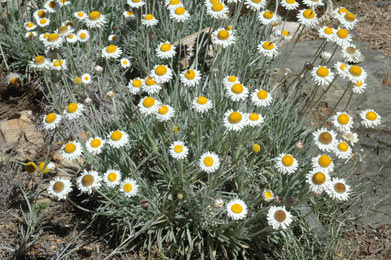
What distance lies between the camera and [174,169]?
323 cm

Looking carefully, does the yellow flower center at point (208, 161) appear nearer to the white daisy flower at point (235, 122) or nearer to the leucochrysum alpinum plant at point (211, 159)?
the leucochrysum alpinum plant at point (211, 159)

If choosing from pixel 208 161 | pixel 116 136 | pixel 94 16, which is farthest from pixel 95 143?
pixel 94 16

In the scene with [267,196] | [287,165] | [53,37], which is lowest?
[267,196]

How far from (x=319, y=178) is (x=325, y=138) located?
1.08 ft

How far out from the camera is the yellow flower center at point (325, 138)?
268 centimetres

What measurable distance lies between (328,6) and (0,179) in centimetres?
552

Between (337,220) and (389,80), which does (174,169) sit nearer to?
(337,220)

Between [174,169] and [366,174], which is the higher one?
[174,169]

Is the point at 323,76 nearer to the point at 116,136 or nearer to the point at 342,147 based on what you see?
the point at 342,147

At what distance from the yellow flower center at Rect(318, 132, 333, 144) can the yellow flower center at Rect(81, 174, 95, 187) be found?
167cm

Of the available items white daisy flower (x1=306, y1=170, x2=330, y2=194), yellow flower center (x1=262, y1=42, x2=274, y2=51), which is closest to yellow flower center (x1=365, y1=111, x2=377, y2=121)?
white daisy flower (x1=306, y1=170, x2=330, y2=194)

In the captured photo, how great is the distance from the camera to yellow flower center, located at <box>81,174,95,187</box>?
8.84 ft

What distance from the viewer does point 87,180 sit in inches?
106

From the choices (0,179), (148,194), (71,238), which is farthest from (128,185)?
(0,179)
